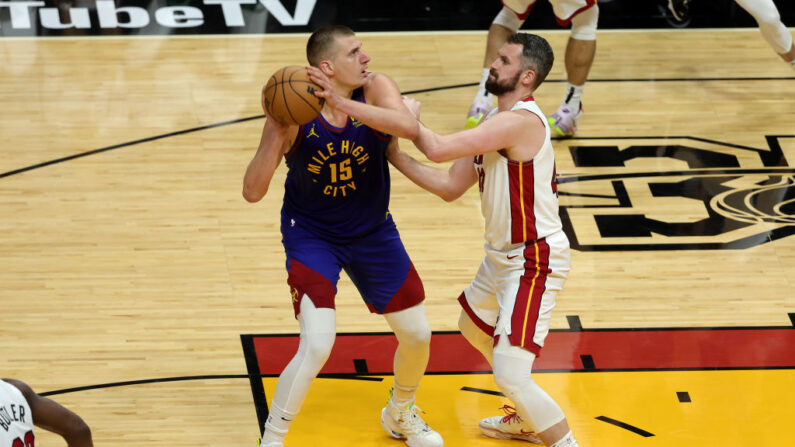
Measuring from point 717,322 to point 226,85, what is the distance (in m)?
4.48

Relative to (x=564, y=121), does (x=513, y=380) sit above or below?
above

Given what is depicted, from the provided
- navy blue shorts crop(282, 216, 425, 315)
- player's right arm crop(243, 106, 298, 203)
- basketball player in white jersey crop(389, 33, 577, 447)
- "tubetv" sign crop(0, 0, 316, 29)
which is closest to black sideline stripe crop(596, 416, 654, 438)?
basketball player in white jersey crop(389, 33, 577, 447)

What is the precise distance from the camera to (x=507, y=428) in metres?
5.18

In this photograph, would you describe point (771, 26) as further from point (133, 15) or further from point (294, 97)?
point (133, 15)

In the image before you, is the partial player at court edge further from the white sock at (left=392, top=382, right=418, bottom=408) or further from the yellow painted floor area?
the white sock at (left=392, top=382, right=418, bottom=408)

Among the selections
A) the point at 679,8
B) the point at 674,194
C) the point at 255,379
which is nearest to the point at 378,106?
the point at 255,379

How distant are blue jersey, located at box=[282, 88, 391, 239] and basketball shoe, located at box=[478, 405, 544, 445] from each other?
1.08m

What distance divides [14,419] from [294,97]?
1.54 metres

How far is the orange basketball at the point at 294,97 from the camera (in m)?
4.30

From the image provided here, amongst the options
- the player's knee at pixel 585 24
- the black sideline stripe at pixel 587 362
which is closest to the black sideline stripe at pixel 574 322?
the black sideline stripe at pixel 587 362

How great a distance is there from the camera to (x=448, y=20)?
10469 mm

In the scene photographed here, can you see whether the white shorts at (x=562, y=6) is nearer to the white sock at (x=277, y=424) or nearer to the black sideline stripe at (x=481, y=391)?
the black sideline stripe at (x=481, y=391)

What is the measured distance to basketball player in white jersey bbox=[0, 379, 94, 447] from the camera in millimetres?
3457

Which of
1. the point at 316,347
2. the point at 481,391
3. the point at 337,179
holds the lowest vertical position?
the point at 481,391
